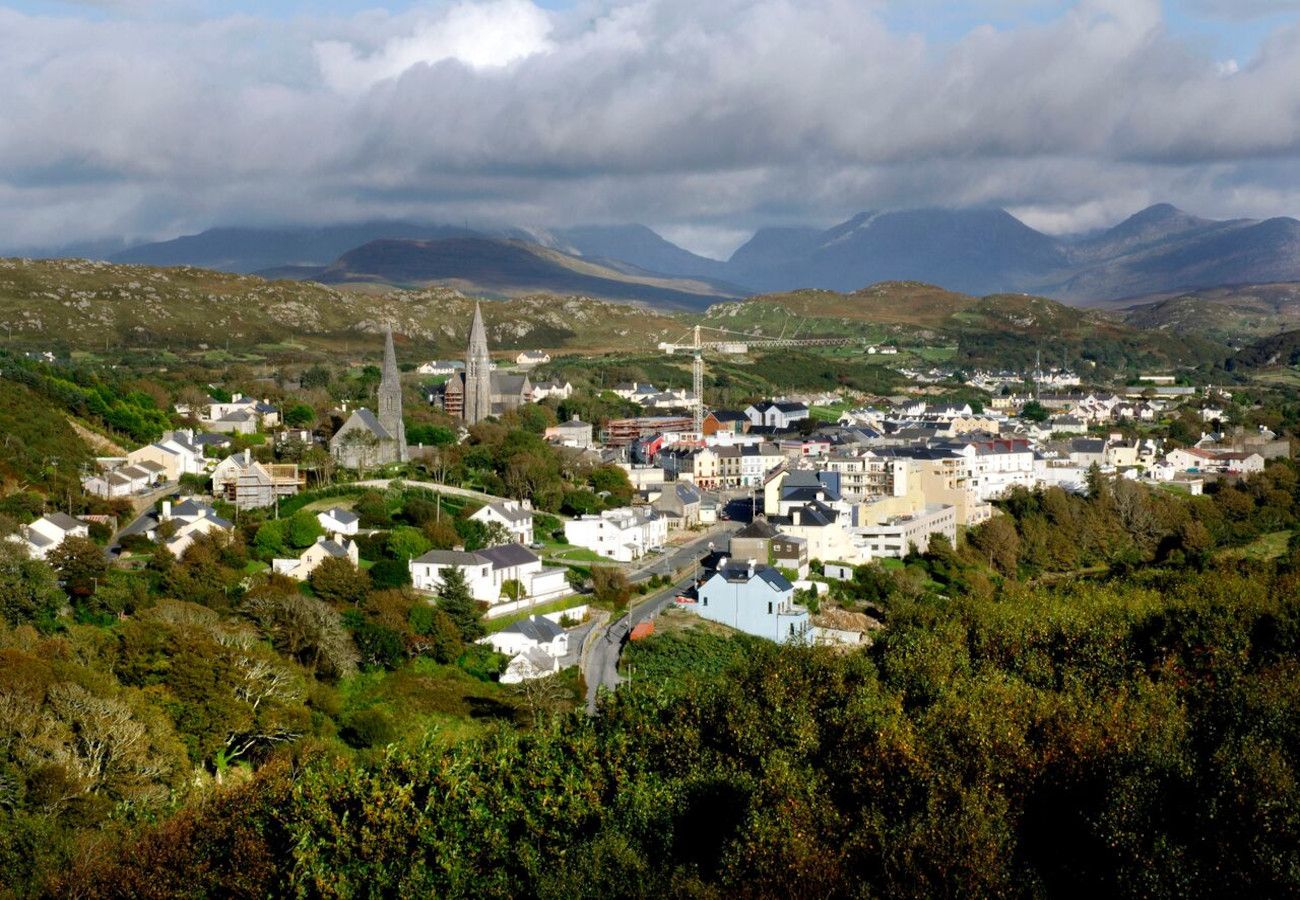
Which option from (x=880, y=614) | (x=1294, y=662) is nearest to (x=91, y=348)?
(x=880, y=614)

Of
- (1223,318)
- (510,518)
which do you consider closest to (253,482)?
(510,518)

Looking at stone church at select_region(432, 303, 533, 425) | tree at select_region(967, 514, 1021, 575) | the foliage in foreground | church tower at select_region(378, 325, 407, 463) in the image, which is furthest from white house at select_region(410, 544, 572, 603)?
stone church at select_region(432, 303, 533, 425)

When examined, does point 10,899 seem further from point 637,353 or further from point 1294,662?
point 637,353

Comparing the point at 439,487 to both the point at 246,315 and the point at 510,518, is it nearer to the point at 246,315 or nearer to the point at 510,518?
the point at 510,518

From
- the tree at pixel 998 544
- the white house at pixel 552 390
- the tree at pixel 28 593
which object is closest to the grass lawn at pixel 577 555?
the tree at pixel 28 593

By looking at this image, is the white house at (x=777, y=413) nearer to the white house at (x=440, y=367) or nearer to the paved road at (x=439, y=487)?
the white house at (x=440, y=367)
